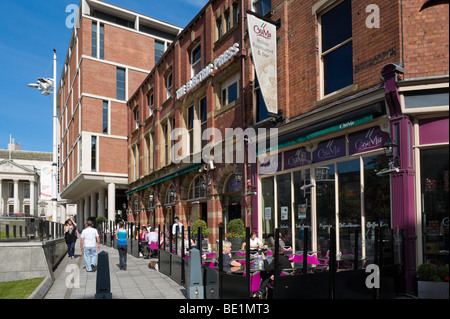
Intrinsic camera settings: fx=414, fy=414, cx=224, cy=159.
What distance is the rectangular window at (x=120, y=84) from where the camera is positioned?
43188 millimetres

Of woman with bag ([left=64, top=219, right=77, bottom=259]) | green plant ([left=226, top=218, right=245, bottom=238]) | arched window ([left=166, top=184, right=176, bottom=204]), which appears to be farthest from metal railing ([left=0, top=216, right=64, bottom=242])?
arched window ([left=166, top=184, right=176, bottom=204])

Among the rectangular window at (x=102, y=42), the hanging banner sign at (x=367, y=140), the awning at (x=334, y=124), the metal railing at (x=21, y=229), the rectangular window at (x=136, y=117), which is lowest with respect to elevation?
the metal railing at (x=21, y=229)

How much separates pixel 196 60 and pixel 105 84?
23.2m

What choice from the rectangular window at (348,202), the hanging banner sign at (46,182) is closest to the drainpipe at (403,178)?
the rectangular window at (348,202)

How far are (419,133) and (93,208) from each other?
47.2m

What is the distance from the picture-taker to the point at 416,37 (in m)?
9.03

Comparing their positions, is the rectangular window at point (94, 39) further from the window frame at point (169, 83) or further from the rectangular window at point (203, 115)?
the rectangular window at point (203, 115)

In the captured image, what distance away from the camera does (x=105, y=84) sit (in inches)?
1672

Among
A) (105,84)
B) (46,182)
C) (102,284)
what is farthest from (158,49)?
(102,284)

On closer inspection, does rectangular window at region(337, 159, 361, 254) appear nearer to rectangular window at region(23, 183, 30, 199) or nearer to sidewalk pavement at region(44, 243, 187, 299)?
sidewalk pavement at region(44, 243, 187, 299)

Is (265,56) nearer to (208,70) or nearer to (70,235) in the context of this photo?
(208,70)

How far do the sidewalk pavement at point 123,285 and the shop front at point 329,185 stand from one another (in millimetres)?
3676
